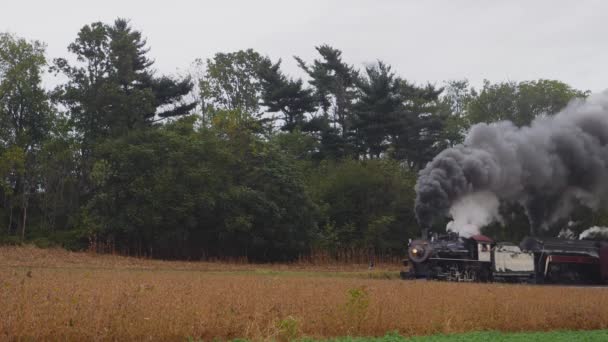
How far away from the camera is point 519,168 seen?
39156 mm

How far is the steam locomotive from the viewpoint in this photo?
30.8 meters

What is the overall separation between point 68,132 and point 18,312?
41266mm

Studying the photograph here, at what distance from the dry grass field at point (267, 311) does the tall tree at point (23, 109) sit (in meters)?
34.2

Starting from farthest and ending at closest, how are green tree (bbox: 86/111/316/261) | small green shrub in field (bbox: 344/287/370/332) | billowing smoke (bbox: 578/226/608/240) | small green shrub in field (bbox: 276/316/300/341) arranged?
billowing smoke (bbox: 578/226/608/240) < green tree (bbox: 86/111/316/261) < small green shrub in field (bbox: 344/287/370/332) < small green shrub in field (bbox: 276/316/300/341)

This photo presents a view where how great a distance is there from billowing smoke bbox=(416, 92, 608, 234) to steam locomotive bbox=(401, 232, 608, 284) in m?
3.38

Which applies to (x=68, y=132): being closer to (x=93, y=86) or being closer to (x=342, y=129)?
(x=93, y=86)

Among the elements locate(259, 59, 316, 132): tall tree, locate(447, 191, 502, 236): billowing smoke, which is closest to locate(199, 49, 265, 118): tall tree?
locate(259, 59, 316, 132): tall tree

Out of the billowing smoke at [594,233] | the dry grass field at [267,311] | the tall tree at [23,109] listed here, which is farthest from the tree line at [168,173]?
the dry grass field at [267,311]

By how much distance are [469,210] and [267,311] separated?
26796 millimetres

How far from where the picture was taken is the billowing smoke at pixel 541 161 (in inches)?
1406

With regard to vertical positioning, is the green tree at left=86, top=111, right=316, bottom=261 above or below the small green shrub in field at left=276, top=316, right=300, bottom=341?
above

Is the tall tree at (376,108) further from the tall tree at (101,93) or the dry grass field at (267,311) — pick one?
the dry grass field at (267,311)

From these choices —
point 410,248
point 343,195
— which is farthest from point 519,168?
point 343,195

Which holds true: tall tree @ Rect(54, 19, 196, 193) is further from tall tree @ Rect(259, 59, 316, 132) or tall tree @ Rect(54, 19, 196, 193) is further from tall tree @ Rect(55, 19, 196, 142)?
tall tree @ Rect(259, 59, 316, 132)
